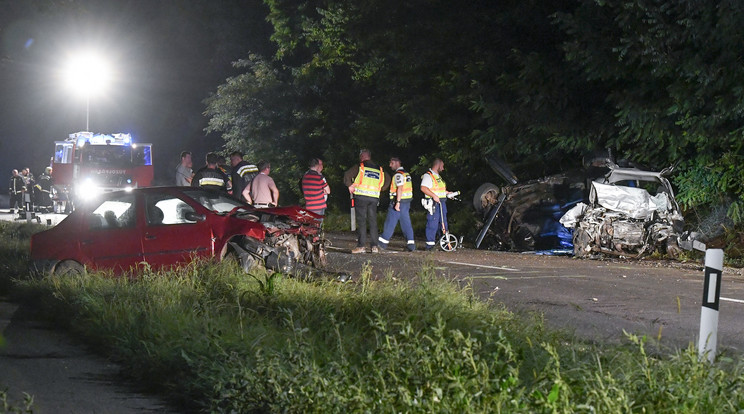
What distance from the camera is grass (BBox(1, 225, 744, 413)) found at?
561cm

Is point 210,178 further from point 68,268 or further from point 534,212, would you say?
point 534,212

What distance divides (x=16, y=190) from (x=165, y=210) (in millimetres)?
27472

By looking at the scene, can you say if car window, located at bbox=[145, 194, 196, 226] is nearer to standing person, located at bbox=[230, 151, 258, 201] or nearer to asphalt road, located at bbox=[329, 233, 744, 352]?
asphalt road, located at bbox=[329, 233, 744, 352]

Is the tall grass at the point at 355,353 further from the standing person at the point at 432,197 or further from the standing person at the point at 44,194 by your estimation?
the standing person at the point at 44,194

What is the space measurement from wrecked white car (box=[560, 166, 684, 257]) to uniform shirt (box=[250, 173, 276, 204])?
5004mm

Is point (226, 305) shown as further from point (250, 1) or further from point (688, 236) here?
point (250, 1)

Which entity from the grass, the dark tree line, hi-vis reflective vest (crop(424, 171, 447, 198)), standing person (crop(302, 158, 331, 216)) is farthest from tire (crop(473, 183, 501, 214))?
the grass

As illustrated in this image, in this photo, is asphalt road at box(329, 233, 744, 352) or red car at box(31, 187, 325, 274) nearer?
asphalt road at box(329, 233, 744, 352)

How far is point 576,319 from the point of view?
10531 millimetres

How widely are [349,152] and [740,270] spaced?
20.7 meters

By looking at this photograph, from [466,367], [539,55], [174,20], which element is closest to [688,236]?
[539,55]

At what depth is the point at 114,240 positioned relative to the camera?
13516 mm

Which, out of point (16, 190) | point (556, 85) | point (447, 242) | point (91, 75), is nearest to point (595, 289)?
point (447, 242)

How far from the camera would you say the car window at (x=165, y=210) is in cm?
1358
